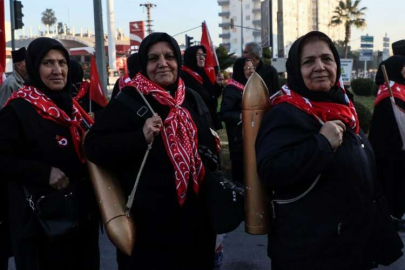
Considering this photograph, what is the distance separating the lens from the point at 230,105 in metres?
5.54

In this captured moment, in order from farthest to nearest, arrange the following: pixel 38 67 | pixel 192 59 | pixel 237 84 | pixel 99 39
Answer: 1. pixel 99 39
2. pixel 192 59
3. pixel 237 84
4. pixel 38 67

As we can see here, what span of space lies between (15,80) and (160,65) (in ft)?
9.23

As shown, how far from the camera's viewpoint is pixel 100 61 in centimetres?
1020

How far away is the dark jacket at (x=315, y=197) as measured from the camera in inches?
92.8

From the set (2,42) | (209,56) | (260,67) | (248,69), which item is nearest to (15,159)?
(2,42)

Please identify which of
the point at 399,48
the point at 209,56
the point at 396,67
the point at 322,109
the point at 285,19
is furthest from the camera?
the point at 285,19

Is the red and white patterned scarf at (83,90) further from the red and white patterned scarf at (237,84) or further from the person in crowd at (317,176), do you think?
the person in crowd at (317,176)

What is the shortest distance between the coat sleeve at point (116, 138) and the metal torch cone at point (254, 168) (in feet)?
1.76

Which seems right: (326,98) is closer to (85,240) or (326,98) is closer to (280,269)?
(280,269)

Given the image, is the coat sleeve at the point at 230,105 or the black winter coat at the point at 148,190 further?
the coat sleeve at the point at 230,105

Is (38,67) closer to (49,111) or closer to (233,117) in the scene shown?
(49,111)

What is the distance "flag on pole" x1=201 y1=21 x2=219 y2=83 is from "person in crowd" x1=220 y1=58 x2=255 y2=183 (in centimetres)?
120

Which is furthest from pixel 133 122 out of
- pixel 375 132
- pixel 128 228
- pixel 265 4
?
pixel 265 4

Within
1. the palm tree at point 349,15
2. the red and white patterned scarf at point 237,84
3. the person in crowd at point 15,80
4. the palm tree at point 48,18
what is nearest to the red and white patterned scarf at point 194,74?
the red and white patterned scarf at point 237,84
